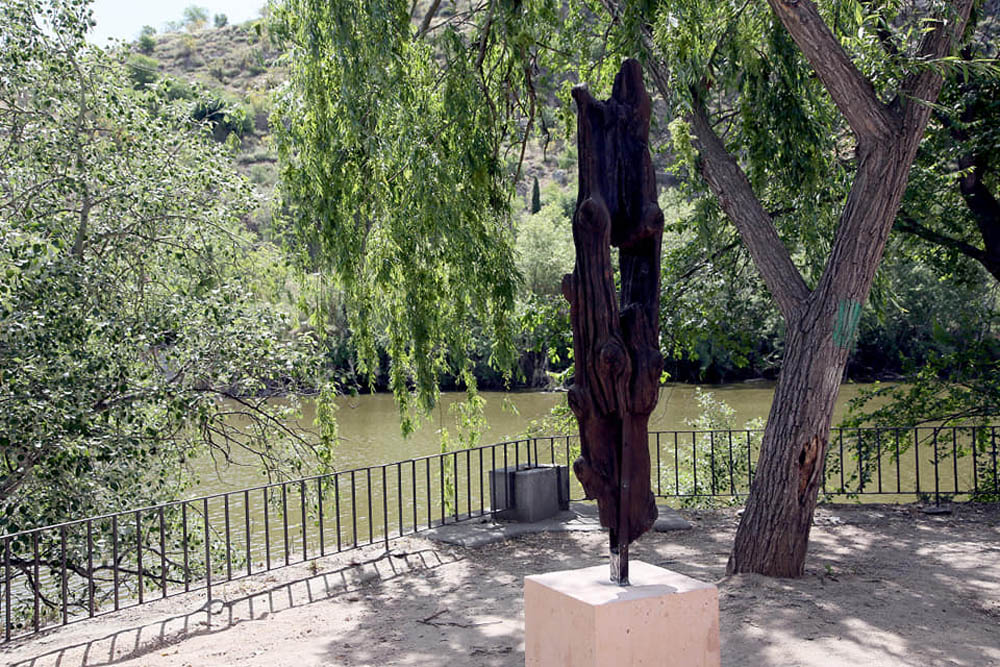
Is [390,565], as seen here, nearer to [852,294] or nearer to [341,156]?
[341,156]

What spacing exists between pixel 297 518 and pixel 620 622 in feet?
38.3

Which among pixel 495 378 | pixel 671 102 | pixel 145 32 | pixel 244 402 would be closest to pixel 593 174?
pixel 671 102

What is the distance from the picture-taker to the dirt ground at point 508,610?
5621 mm

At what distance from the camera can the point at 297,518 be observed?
1479cm

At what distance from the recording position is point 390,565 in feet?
26.7

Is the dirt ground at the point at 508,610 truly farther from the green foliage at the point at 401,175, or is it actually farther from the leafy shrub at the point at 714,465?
the leafy shrub at the point at 714,465

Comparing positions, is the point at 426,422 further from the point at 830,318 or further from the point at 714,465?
the point at 830,318

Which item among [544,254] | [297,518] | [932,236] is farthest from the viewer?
[544,254]

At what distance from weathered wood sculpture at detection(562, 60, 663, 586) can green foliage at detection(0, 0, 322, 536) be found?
520 centimetres

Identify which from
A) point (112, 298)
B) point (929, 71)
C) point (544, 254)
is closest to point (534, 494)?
point (112, 298)

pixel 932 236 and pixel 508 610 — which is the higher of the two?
pixel 932 236

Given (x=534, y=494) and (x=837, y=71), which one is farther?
(x=534, y=494)

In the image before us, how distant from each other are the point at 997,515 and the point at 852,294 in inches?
180

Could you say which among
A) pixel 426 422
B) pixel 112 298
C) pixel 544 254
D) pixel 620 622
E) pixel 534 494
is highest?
pixel 544 254
